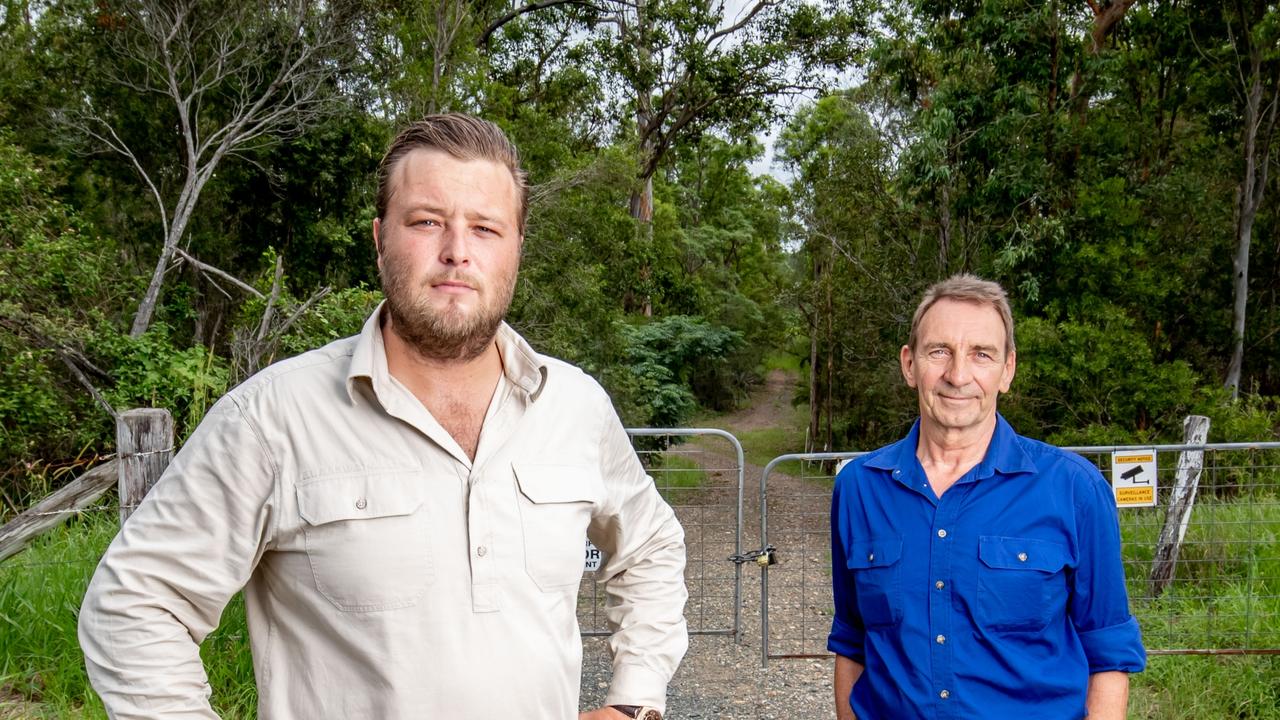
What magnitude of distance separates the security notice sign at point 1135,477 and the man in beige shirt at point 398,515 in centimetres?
434

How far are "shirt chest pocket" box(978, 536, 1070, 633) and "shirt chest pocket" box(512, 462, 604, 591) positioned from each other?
98 cm

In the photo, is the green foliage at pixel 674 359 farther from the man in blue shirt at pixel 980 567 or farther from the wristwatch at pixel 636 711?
the wristwatch at pixel 636 711

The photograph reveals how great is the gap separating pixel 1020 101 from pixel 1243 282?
516 cm

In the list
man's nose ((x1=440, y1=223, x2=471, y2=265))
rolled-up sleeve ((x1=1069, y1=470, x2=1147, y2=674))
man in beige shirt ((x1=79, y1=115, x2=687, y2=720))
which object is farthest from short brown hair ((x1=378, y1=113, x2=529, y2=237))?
rolled-up sleeve ((x1=1069, y1=470, x2=1147, y2=674))

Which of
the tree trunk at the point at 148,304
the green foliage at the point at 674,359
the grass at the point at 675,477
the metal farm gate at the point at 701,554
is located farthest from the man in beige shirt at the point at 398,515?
the green foliage at the point at 674,359

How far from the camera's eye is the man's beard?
5.81ft

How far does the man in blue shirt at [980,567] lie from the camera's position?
2.13 m

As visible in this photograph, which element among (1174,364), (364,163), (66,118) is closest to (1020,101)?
(1174,364)

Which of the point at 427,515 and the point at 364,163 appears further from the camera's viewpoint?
the point at 364,163

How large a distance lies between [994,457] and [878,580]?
0.42m

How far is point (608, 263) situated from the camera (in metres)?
17.8

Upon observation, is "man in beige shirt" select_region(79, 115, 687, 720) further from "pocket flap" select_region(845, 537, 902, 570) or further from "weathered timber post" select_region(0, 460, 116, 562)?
"weathered timber post" select_region(0, 460, 116, 562)

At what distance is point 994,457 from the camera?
2273mm

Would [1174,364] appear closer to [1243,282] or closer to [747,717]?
[1243,282]
